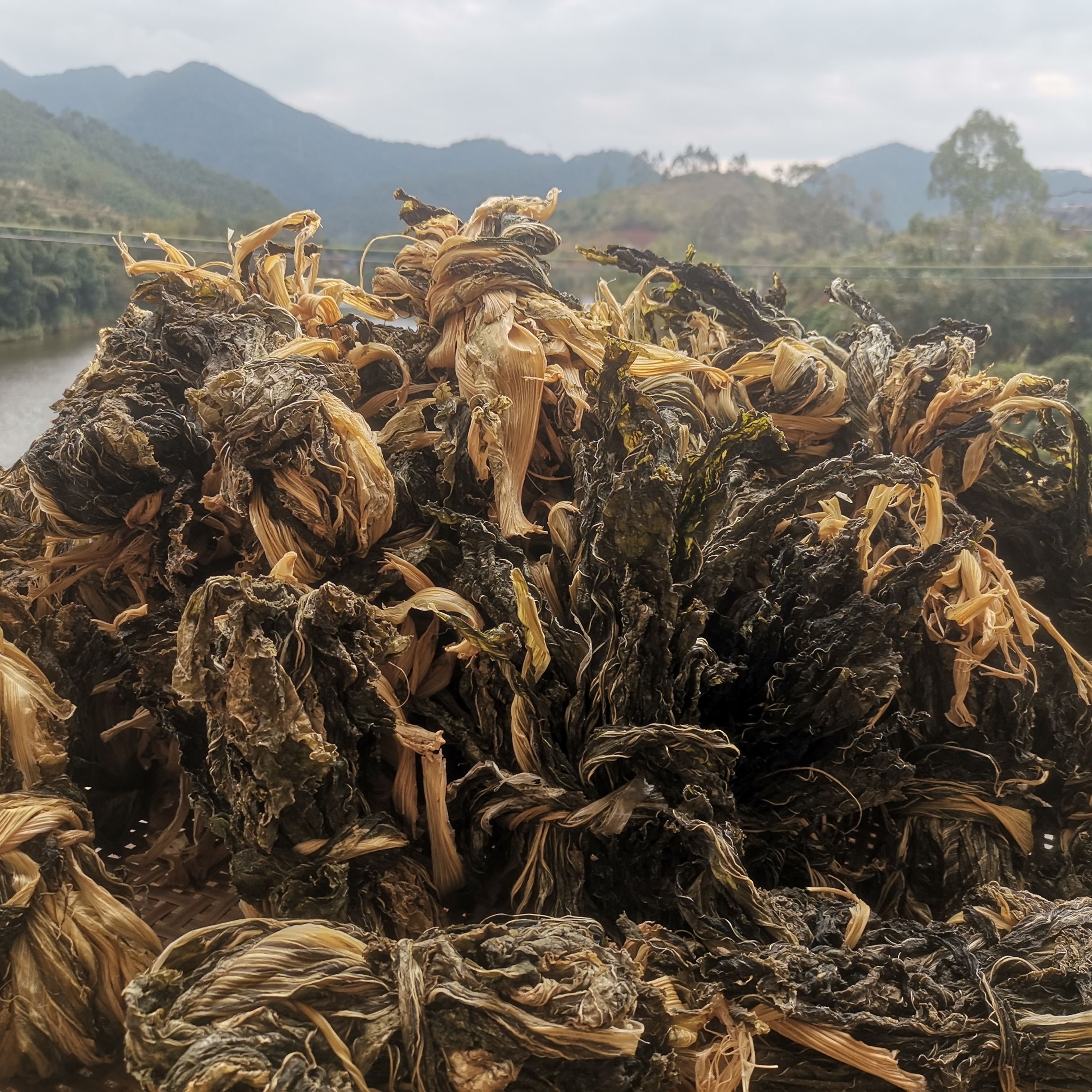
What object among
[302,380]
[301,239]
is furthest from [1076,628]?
[301,239]

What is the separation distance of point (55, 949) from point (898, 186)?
717 centimetres

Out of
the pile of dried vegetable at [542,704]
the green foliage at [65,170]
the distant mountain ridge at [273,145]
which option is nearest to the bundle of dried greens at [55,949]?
the pile of dried vegetable at [542,704]

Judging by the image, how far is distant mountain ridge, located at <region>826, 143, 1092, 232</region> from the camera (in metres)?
4.01

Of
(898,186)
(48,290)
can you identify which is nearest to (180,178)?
(48,290)

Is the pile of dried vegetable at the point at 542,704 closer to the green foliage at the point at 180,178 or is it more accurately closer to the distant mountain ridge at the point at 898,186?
the green foliage at the point at 180,178

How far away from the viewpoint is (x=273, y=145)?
2559mm

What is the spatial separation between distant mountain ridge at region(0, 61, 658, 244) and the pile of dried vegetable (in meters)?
1.06

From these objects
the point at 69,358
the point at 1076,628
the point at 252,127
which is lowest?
the point at 1076,628

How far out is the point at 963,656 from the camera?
0.46 m

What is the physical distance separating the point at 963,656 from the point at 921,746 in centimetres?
5

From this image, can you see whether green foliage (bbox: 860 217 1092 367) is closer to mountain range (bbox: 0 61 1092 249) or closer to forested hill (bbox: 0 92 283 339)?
mountain range (bbox: 0 61 1092 249)

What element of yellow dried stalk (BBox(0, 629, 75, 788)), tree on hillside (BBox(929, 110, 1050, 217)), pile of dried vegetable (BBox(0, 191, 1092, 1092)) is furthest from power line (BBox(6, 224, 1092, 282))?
tree on hillside (BBox(929, 110, 1050, 217))

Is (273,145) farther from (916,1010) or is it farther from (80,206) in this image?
(916,1010)

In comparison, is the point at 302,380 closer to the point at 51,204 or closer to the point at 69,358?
the point at 69,358
